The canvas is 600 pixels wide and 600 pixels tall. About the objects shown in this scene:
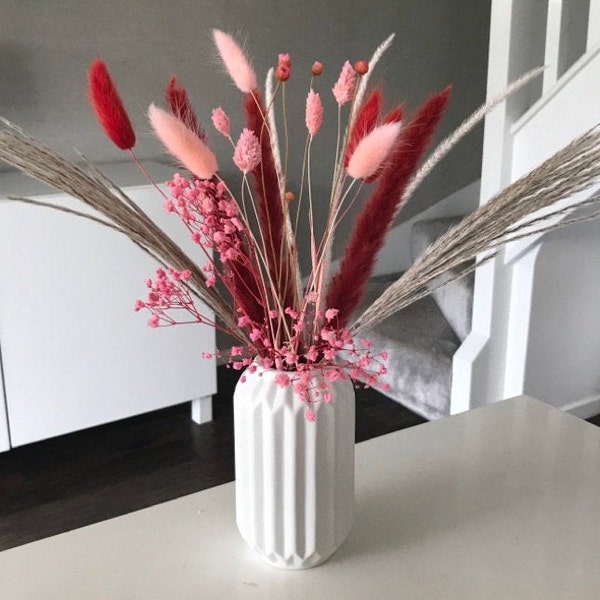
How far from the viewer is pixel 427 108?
3.10ft

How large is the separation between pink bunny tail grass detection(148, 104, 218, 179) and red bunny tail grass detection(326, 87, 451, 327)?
0.19m

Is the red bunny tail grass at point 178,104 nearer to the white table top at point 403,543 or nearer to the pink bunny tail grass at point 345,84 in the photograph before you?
the pink bunny tail grass at point 345,84

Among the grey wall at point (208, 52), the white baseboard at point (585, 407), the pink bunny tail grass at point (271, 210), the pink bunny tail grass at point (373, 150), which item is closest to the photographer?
the pink bunny tail grass at point (373, 150)

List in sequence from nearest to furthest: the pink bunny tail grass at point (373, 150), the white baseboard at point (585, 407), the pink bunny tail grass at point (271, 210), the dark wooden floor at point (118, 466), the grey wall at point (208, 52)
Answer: the pink bunny tail grass at point (373, 150) < the pink bunny tail grass at point (271, 210) < the dark wooden floor at point (118, 466) < the grey wall at point (208, 52) < the white baseboard at point (585, 407)

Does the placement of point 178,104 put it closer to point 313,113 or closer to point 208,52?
point 313,113

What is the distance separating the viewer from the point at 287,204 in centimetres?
97

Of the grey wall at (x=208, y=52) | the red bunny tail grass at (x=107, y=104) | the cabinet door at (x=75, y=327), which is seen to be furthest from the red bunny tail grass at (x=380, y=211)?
the grey wall at (x=208, y=52)

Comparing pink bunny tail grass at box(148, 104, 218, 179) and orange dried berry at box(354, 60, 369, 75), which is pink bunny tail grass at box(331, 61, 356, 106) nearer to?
orange dried berry at box(354, 60, 369, 75)

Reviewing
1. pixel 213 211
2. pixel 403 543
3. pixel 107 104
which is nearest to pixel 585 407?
pixel 403 543

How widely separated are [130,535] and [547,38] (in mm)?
1591

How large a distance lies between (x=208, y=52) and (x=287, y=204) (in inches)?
78.5

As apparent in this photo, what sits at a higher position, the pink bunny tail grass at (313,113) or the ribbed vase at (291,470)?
the pink bunny tail grass at (313,113)

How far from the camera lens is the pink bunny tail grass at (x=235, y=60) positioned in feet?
3.03

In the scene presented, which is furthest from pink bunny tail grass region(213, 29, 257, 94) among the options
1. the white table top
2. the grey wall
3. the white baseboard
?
the white baseboard
